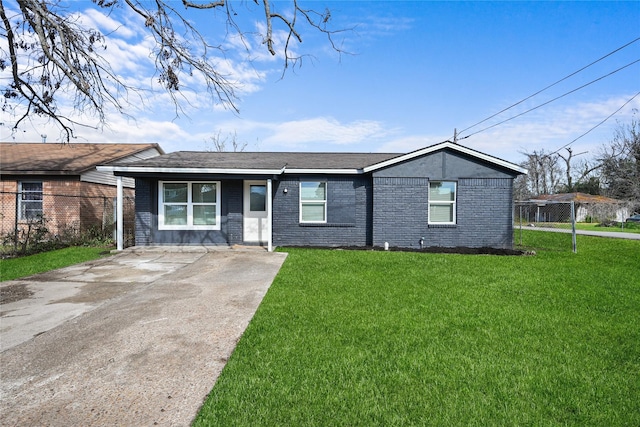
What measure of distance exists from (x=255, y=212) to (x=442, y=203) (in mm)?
6485

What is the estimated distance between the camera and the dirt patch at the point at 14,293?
5.54m

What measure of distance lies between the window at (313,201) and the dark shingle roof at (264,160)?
2.22ft

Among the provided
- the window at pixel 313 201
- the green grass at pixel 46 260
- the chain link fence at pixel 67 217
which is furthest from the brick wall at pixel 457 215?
the chain link fence at pixel 67 217

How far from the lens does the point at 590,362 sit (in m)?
3.34

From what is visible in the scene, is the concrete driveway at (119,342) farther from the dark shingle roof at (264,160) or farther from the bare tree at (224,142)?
the bare tree at (224,142)

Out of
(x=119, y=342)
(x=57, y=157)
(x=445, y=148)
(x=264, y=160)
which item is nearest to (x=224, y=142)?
(x=57, y=157)

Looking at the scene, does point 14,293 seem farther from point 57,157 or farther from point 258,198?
point 57,157

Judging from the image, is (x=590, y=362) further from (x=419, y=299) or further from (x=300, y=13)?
(x=300, y=13)

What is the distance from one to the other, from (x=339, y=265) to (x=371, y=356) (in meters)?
4.82

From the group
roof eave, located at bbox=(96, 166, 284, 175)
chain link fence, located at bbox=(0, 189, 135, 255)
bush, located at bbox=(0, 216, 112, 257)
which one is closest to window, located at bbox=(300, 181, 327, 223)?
roof eave, located at bbox=(96, 166, 284, 175)

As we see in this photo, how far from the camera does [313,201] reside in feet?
38.4

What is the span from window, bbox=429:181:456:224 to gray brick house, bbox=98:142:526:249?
0.11ft

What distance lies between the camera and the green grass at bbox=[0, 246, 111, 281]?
762 cm

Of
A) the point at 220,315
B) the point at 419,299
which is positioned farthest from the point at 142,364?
the point at 419,299
